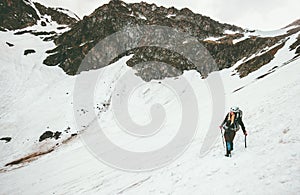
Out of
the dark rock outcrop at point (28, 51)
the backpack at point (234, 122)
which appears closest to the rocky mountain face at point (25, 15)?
the dark rock outcrop at point (28, 51)

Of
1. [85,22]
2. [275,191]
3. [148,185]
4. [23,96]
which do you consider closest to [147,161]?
[148,185]

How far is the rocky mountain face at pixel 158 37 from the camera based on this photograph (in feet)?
206

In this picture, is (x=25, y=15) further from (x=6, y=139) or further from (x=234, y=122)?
(x=234, y=122)

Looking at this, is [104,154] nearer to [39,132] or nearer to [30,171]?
[30,171]

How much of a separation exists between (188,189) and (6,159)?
120 ft

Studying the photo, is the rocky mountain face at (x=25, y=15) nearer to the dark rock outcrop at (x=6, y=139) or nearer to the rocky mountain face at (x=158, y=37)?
the rocky mountain face at (x=158, y=37)

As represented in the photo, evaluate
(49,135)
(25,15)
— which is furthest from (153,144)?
(25,15)

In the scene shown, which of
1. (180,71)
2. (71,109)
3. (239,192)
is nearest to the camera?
(239,192)

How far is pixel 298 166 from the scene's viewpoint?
7730 mm

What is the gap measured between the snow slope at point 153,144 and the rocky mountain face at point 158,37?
6.31 meters

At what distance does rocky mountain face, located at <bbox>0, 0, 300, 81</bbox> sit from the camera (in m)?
62.9

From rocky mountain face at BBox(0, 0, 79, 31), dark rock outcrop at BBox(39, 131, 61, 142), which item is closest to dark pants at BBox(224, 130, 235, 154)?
dark rock outcrop at BBox(39, 131, 61, 142)

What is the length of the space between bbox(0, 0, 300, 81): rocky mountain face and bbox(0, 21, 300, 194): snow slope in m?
6.31

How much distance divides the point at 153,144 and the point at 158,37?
58.3 meters
